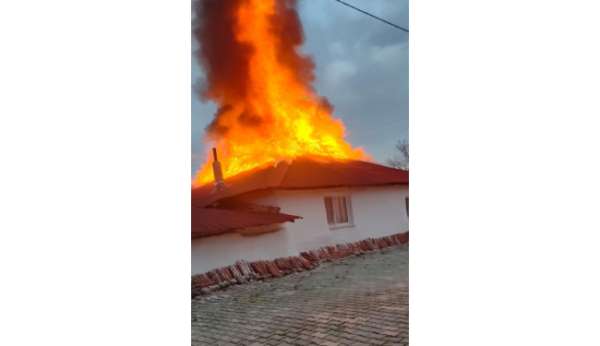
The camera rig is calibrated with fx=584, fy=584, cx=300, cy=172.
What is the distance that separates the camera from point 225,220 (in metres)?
3.03

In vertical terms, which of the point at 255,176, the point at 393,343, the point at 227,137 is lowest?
the point at 393,343

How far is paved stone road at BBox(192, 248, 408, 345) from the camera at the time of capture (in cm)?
288

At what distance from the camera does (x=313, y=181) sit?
312cm

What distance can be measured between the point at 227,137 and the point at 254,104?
232 millimetres

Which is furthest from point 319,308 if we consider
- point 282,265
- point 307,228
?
point 307,228

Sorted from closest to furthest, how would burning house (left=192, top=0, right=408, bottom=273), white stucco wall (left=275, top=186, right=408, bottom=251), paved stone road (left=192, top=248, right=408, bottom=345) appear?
paved stone road (left=192, top=248, right=408, bottom=345)
burning house (left=192, top=0, right=408, bottom=273)
white stucco wall (left=275, top=186, right=408, bottom=251)

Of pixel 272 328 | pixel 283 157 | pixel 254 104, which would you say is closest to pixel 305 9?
pixel 254 104

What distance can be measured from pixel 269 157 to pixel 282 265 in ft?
1.89

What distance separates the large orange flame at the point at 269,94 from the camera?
3012 mm

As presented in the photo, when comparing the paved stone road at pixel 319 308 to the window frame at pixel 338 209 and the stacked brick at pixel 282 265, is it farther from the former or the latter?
the window frame at pixel 338 209

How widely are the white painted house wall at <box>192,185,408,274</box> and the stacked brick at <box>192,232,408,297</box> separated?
28mm

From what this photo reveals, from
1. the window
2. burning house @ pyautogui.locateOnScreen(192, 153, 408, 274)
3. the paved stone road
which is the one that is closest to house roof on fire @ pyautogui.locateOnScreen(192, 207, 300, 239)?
burning house @ pyautogui.locateOnScreen(192, 153, 408, 274)

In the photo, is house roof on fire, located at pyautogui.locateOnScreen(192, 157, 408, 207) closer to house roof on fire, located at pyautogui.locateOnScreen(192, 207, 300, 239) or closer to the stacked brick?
house roof on fire, located at pyautogui.locateOnScreen(192, 207, 300, 239)

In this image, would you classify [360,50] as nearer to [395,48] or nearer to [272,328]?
[395,48]
